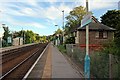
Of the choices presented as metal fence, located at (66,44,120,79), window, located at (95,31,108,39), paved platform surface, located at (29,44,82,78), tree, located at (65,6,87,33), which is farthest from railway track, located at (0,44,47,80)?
tree, located at (65,6,87,33)

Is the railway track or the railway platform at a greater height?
the railway platform

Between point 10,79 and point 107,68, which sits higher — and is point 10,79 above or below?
below

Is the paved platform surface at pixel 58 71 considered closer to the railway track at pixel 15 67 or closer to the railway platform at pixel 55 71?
the railway platform at pixel 55 71

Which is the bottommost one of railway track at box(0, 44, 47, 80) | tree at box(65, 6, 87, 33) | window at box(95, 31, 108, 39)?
railway track at box(0, 44, 47, 80)

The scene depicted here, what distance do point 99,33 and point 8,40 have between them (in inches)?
2045

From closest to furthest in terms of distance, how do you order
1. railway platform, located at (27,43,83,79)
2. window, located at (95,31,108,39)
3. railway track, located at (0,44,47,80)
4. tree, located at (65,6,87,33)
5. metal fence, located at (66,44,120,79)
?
metal fence, located at (66,44,120,79), railway platform, located at (27,43,83,79), railway track, located at (0,44,47,80), window, located at (95,31,108,39), tree, located at (65,6,87,33)

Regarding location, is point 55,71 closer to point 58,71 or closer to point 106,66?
point 58,71

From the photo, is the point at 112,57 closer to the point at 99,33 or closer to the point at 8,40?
the point at 99,33

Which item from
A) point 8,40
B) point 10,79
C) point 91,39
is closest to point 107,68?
point 10,79

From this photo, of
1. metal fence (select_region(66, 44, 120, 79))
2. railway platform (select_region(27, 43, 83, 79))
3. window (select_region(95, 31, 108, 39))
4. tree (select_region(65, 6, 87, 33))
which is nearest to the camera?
metal fence (select_region(66, 44, 120, 79))

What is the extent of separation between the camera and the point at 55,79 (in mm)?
12852

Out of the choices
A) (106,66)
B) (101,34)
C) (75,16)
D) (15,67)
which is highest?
(75,16)

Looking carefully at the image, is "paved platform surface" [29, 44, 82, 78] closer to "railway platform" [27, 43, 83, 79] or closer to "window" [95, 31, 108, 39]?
"railway platform" [27, 43, 83, 79]

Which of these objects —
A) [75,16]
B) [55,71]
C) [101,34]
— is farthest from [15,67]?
[75,16]
